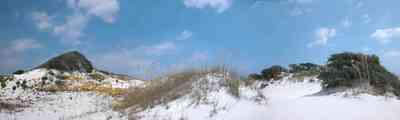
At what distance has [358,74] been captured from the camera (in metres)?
9.35

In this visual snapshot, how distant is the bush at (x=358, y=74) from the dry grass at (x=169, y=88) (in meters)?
2.99

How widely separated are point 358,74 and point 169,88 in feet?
16.2

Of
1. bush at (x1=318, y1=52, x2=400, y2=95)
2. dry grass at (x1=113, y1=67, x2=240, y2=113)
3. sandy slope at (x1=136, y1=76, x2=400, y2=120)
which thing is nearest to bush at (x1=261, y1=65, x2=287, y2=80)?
bush at (x1=318, y1=52, x2=400, y2=95)

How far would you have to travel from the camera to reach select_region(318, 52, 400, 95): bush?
912 cm

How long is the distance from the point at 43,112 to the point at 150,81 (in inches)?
169

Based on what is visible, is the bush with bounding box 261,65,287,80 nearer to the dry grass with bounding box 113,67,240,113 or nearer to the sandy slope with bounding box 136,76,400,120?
the dry grass with bounding box 113,67,240,113

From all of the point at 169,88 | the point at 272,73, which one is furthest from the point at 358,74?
the point at 272,73

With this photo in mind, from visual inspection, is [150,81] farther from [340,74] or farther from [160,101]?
[340,74]

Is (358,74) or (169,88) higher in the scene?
(358,74)

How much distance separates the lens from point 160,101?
330 inches

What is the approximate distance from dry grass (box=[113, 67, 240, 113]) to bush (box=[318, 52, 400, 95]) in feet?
9.82

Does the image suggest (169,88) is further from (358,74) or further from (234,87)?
(358,74)

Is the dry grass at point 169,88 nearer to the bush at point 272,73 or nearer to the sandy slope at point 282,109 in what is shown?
the sandy slope at point 282,109

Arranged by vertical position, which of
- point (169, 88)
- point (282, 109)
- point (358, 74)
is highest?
point (358, 74)
